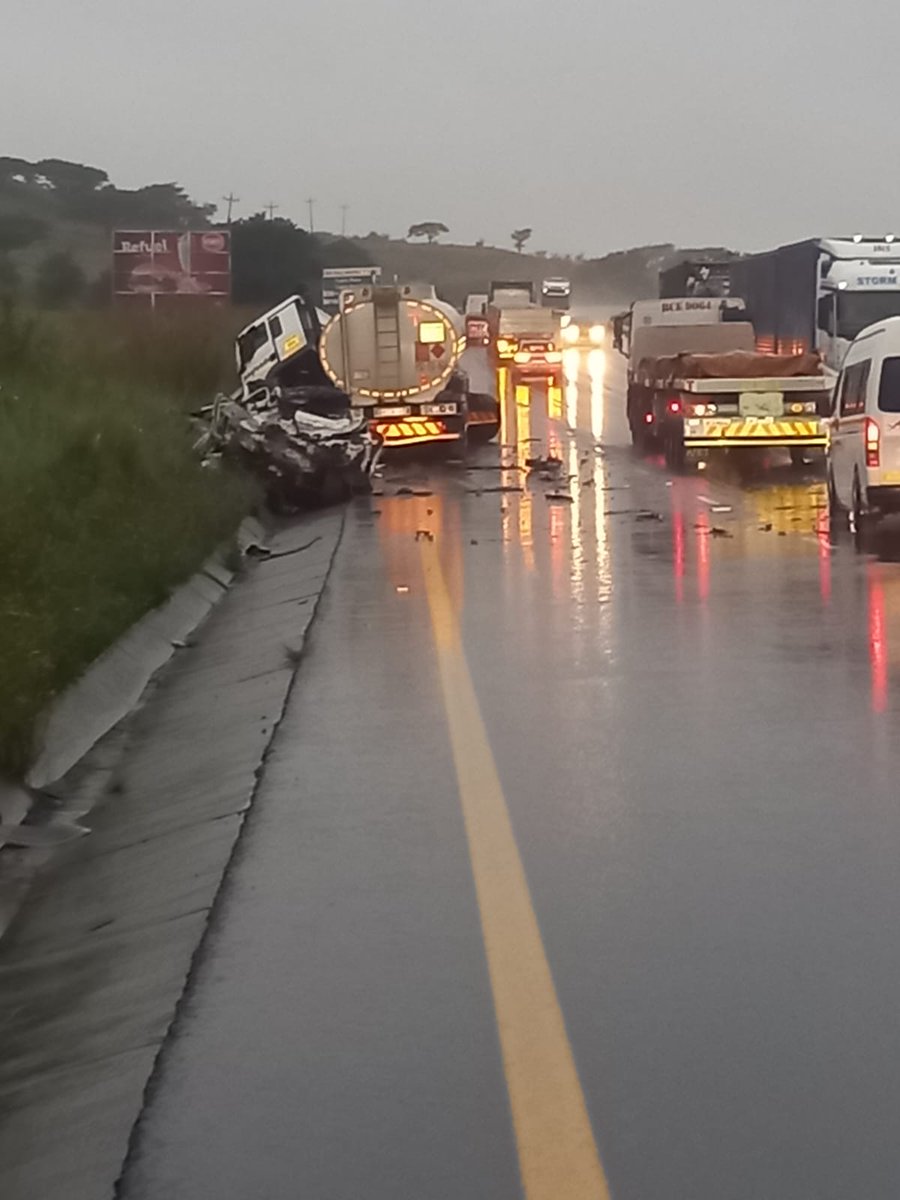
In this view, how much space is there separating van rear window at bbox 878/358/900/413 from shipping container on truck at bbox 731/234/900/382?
13573 mm

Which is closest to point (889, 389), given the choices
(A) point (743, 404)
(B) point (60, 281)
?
(A) point (743, 404)

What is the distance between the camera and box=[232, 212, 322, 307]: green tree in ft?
342

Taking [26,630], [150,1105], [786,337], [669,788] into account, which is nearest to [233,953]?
[150,1105]

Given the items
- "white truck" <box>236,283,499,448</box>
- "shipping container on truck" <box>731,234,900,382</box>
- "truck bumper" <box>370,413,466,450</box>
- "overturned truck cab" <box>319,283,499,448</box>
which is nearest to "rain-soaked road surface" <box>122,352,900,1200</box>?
"white truck" <box>236,283,499,448</box>

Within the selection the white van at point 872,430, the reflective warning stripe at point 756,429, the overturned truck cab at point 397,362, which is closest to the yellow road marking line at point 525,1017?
the white van at point 872,430

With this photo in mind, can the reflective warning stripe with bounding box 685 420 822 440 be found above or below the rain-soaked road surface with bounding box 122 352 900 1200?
above

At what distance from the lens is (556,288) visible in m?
119

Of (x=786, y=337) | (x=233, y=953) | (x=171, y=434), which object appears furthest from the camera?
(x=786, y=337)

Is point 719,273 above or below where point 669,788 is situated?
above

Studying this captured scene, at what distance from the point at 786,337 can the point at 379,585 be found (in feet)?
78.6

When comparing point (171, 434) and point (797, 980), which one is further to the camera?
point (171, 434)

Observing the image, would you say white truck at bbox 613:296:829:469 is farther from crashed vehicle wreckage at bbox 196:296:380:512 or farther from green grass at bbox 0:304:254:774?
green grass at bbox 0:304:254:774

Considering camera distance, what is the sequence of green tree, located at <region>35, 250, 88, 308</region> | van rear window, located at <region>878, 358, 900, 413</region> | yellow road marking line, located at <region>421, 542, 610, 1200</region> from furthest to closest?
1. green tree, located at <region>35, 250, 88, 308</region>
2. van rear window, located at <region>878, 358, 900, 413</region>
3. yellow road marking line, located at <region>421, 542, 610, 1200</region>

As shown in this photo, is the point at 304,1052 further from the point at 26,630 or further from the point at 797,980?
the point at 26,630
